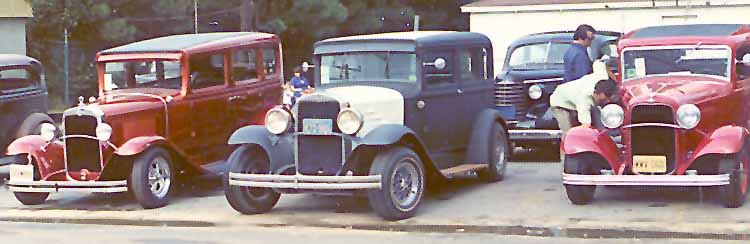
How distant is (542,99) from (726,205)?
17.3ft

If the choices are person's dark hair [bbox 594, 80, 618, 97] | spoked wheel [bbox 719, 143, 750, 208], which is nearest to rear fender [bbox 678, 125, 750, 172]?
spoked wheel [bbox 719, 143, 750, 208]

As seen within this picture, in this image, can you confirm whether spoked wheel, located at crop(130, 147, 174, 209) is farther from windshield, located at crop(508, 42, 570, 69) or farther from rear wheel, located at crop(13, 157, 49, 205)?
windshield, located at crop(508, 42, 570, 69)

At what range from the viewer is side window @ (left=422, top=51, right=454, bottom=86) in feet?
43.7

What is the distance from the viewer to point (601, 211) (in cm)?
1216

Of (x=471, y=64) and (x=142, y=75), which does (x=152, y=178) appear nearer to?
(x=142, y=75)

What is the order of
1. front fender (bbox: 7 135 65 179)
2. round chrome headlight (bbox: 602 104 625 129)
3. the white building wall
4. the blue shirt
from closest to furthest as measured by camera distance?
round chrome headlight (bbox: 602 104 625 129)
front fender (bbox: 7 135 65 179)
the blue shirt
the white building wall

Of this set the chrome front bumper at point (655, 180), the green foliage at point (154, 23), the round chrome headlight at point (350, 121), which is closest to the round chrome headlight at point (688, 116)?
the chrome front bumper at point (655, 180)

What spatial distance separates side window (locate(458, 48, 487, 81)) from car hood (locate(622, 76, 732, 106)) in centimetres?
195

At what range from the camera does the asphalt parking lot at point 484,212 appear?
11.3 m

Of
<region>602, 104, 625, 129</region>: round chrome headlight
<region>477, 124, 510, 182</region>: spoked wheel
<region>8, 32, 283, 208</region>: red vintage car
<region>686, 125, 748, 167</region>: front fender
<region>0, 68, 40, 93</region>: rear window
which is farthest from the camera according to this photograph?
<region>0, 68, 40, 93</region>: rear window

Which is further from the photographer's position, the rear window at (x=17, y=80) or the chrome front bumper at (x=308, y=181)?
the rear window at (x=17, y=80)

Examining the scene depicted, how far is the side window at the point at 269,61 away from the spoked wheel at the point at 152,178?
2.31 m

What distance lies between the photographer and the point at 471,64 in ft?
47.0

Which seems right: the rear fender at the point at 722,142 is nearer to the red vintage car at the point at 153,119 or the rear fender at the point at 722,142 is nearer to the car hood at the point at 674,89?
the car hood at the point at 674,89
